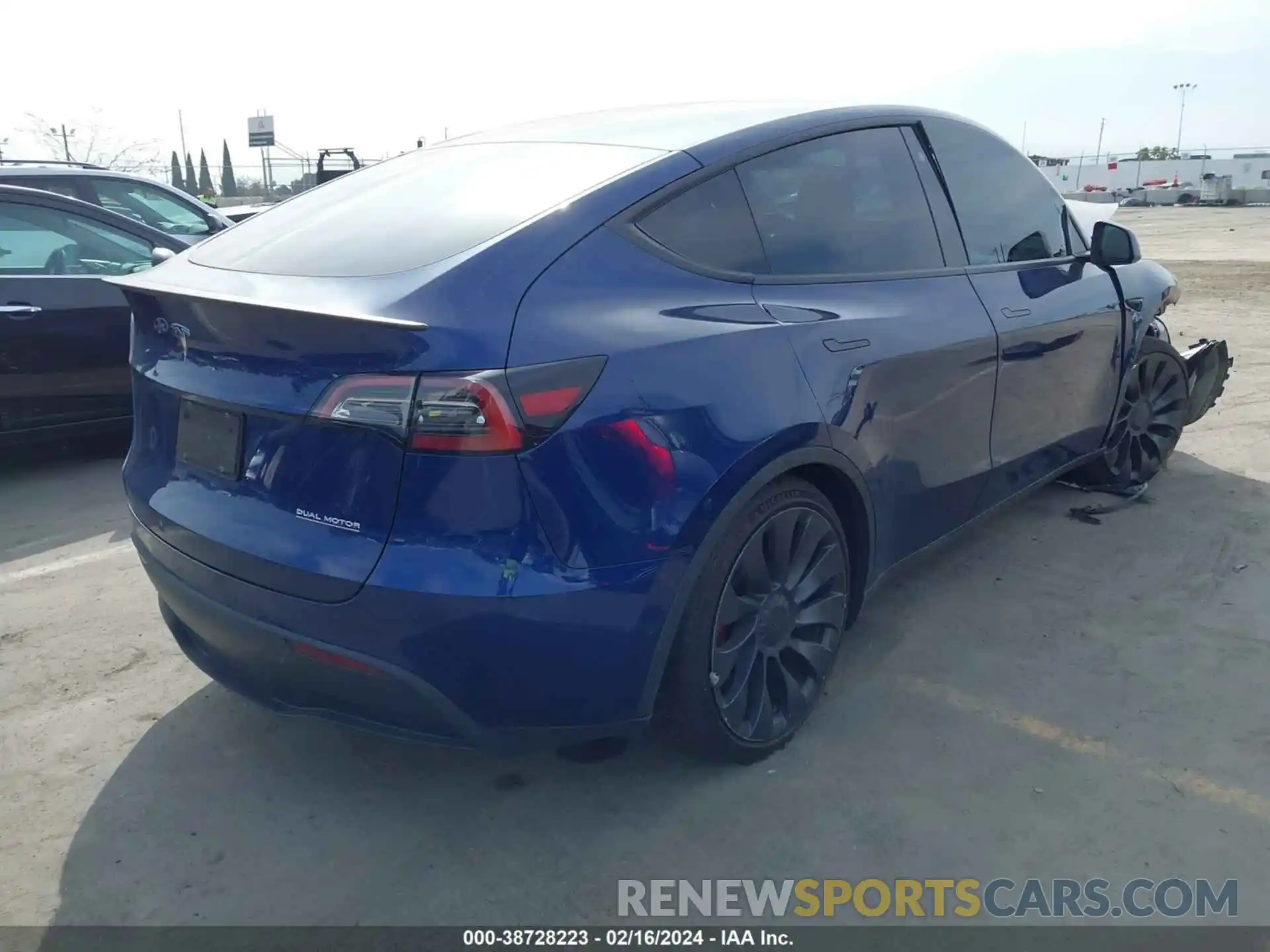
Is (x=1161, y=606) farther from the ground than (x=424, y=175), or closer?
closer

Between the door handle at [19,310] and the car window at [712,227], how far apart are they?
4.13 metres

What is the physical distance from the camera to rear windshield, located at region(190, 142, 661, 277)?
243cm

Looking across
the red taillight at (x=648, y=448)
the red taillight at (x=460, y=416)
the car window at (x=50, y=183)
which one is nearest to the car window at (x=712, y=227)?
the red taillight at (x=648, y=448)

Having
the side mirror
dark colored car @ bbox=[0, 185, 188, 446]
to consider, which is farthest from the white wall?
dark colored car @ bbox=[0, 185, 188, 446]

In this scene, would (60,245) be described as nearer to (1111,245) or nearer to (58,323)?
(58,323)

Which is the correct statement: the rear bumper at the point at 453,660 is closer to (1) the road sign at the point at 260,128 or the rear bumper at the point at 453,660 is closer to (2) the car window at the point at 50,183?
(2) the car window at the point at 50,183

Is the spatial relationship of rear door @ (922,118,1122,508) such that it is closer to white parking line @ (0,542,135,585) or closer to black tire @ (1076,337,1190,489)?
black tire @ (1076,337,1190,489)

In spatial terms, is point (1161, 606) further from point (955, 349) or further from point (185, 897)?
point (185, 897)

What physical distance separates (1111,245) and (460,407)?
3.10 meters

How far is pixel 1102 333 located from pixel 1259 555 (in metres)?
1.10

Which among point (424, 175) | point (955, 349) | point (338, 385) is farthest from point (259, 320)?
point (955, 349)

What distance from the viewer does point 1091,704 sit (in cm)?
316

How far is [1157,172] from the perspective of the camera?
59.5 m
